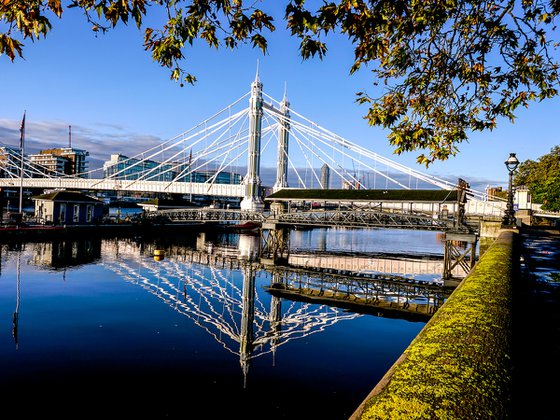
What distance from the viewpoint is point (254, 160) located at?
256 feet

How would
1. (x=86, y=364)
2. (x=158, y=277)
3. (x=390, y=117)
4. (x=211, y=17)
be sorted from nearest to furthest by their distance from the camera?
(x=211, y=17), (x=390, y=117), (x=86, y=364), (x=158, y=277)

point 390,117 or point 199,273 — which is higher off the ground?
point 390,117

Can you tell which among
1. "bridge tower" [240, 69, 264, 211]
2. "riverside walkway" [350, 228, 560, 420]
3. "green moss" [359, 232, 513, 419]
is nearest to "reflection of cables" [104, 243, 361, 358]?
"riverside walkway" [350, 228, 560, 420]

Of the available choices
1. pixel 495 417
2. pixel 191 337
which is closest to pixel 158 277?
pixel 191 337

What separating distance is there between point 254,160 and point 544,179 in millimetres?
47247

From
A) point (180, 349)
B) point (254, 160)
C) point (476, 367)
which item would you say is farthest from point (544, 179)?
point (476, 367)

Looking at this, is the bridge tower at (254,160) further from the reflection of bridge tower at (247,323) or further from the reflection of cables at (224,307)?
the reflection of bridge tower at (247,323)

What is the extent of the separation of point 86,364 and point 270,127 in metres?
87.2

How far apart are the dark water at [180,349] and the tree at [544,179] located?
3562 centimetres

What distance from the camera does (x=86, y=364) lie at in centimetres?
1388

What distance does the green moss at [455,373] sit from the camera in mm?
2980

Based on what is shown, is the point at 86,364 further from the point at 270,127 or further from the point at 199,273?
the point at 270,127

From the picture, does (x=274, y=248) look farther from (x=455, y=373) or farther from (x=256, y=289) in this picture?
(x=455, y=373)

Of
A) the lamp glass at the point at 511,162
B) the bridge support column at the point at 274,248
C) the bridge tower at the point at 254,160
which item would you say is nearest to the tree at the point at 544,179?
the bridge support column at the point at 274,248
